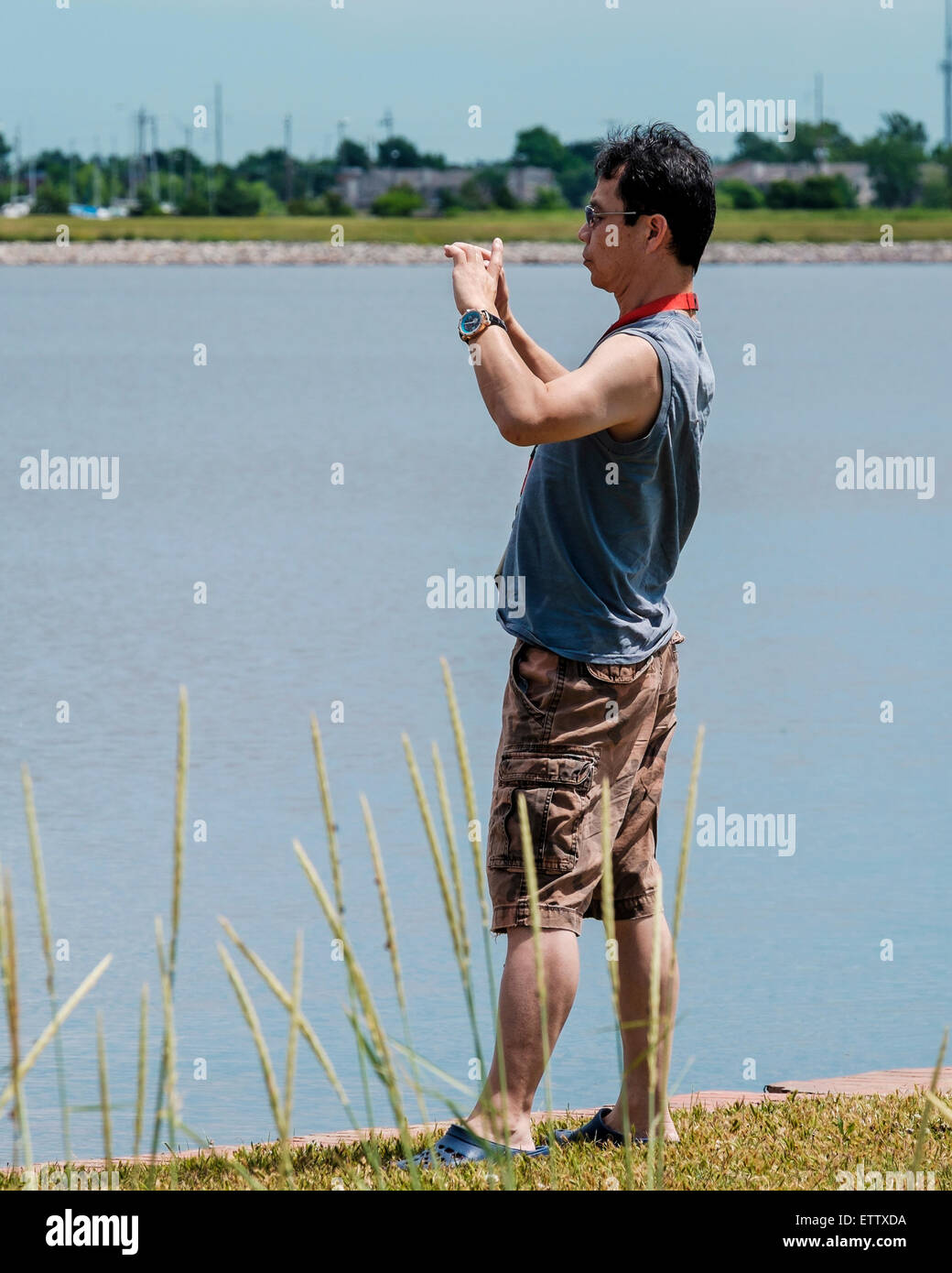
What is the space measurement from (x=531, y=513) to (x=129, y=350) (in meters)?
25.9

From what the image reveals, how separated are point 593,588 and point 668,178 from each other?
0.72m

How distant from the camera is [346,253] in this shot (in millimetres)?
78375

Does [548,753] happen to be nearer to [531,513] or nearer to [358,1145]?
[531,513]

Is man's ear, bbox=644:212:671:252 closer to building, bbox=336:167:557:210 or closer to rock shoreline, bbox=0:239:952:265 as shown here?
rock shoreline, bbox=0:239:952:265

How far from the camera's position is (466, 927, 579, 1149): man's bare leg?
3.34 meters

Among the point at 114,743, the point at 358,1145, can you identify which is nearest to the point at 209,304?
the point at 114,743

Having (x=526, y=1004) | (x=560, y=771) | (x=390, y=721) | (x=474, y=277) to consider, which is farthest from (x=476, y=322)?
(x=390, y=721)

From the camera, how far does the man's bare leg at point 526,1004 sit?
3344 millimetres

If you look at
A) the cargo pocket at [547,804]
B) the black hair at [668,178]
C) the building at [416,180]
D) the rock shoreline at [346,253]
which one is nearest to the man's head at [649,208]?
the black hair at [668,178]

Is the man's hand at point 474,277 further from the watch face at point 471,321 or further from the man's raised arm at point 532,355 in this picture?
the man's raised arm at point 532,355

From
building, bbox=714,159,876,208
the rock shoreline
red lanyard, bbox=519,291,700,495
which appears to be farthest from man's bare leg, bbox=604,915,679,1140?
building, bbox=714,159,876,208

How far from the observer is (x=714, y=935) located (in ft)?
18.3

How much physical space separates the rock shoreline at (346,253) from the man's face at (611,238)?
71.6 metres

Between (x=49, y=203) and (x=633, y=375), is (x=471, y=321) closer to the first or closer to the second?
(x=633, y=375)
